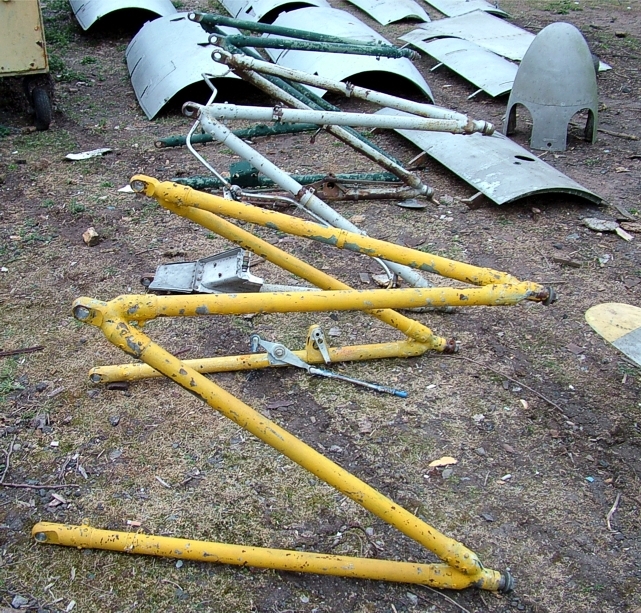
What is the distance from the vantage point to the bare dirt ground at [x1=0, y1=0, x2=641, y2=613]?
2.40m

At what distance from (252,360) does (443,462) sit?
1.07m

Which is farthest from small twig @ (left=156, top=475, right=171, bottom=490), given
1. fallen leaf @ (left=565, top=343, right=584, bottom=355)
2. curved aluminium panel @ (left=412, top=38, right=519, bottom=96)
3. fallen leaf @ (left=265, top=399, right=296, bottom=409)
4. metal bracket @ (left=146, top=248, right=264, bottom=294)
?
curved aluminium panel @ (left=412, top=38, right=519, bottom=96)

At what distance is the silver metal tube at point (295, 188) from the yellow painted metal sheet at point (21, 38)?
3.27 metres

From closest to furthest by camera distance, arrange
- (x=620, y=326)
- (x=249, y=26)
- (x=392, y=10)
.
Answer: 1. (x=620, y=326)
2. (x=249, y=26)
3. (x=392, y=10)

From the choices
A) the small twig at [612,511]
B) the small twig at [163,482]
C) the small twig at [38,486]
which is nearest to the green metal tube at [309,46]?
the small twig at [163,482]

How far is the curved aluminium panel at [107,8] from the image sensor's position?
8.87 metres

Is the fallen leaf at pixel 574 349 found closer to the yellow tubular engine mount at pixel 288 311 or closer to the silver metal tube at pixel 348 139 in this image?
the yellow tubular engine mount at pixel 288 311

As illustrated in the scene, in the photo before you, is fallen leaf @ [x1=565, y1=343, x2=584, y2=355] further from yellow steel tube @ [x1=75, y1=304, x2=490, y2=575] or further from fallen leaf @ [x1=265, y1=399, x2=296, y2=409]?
yellow steel tube @ [x1=75, y1=304, x2=490, y2=575]

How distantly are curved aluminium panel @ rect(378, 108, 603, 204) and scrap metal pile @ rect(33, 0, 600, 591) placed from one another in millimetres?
15

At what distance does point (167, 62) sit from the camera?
22.9 feet

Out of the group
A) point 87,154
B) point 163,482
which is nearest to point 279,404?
point 163,482

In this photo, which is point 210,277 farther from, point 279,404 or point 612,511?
point 612,511

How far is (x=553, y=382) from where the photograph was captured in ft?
11.0

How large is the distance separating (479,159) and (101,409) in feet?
11.4
